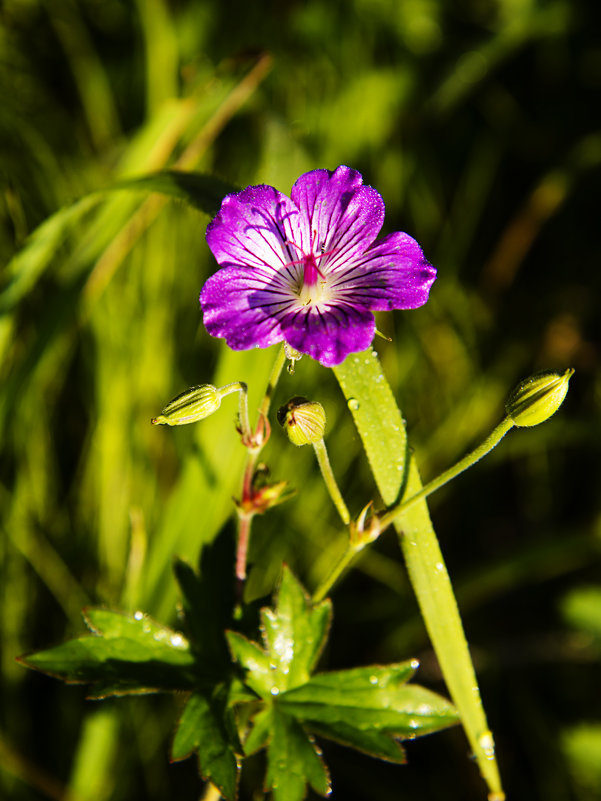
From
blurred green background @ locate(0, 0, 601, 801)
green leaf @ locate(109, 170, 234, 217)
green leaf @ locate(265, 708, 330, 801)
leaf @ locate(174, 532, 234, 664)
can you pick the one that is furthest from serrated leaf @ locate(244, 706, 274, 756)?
green leaf @ locate(109, 170, 234, 217)

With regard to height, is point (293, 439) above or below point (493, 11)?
below

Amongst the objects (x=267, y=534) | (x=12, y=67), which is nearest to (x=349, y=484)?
(x=267, y=534)

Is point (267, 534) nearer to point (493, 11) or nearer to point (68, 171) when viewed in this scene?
point (68, 171)

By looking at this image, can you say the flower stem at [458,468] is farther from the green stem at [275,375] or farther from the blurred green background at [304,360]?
the blurred green background at [304,360]

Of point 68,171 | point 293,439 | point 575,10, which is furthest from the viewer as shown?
point 575,10

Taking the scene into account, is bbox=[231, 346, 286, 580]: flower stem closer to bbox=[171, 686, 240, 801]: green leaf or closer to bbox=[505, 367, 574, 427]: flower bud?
bbox=[171, 686, 240, 801]: green leaf

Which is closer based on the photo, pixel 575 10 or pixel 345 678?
pixel 345 678
